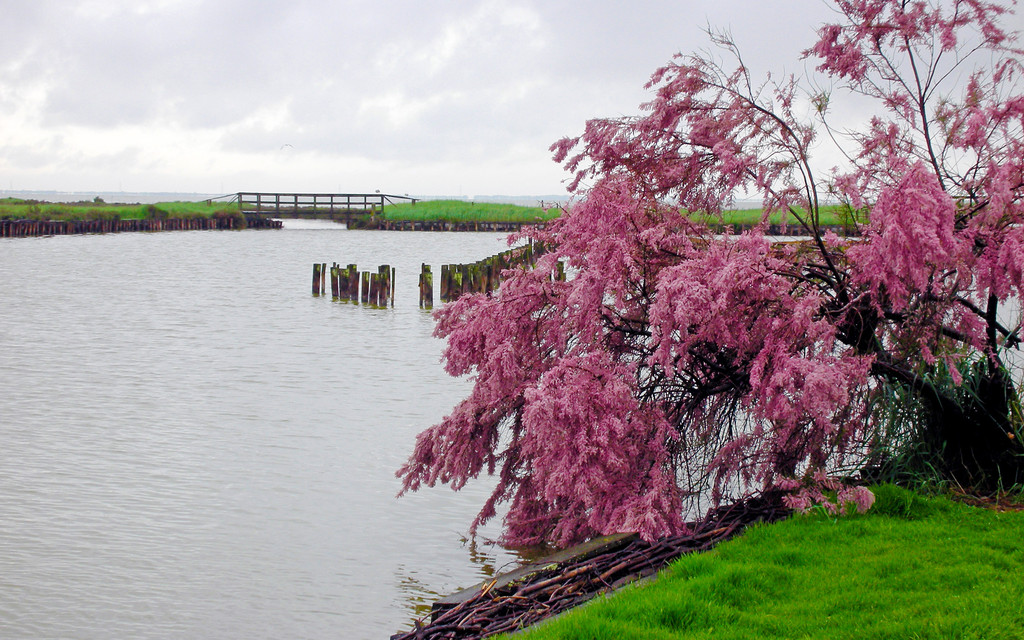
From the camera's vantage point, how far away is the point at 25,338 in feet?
69.9

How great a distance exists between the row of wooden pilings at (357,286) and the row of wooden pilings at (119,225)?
32783mm

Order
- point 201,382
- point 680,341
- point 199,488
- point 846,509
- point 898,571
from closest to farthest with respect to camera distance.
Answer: point 898,571 < point 846,509 < point 680,341 < point 199,488 < point 201,382

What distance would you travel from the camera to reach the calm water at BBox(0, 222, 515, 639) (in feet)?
25.0

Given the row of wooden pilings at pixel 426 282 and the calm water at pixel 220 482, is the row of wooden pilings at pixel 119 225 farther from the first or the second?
the calm water at pixel 220 482

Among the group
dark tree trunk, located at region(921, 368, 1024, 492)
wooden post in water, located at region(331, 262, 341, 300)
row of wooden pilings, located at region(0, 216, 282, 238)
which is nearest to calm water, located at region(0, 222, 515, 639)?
dark tree trunk, located at region(921, 368, 1024, 492)

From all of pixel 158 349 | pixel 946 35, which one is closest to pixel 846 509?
pixel 946 35

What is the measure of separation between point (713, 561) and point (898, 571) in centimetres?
97

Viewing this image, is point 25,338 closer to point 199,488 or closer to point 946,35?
point 199,488

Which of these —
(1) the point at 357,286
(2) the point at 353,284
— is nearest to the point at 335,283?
(2) the point at 353,284

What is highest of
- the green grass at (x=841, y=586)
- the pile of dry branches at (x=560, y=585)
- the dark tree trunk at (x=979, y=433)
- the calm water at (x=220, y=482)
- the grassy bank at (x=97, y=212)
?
the grassy bank at (x=97, y=212)

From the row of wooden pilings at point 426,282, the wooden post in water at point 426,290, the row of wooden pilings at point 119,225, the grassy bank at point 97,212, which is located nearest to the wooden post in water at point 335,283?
the row of wooden pilings at point 426,282

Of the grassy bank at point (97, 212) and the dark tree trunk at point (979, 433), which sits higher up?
the grassy bank at point (97, 212)

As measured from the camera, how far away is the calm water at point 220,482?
299 inches

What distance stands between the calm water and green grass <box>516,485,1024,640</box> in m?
2.52
